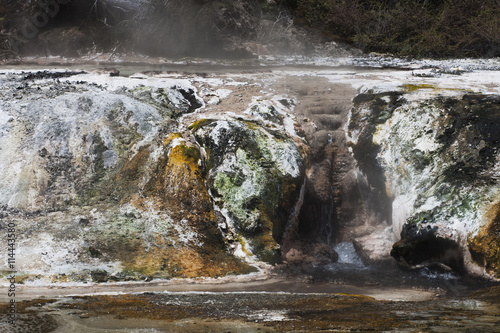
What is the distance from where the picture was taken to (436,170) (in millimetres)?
7039

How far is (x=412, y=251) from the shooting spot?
6.33 m

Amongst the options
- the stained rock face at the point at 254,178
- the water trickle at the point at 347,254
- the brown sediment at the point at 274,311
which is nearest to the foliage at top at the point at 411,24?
the stained rock face at the point at 254,178

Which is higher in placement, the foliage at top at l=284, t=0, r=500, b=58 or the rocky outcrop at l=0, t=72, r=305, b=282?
the foliage at top at l=284, t=0, r=500, b=58

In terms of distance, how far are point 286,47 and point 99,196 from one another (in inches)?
319

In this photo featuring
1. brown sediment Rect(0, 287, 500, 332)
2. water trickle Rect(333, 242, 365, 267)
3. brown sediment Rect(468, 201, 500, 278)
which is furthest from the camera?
water trickle Rect(333, 242, 365, 267)

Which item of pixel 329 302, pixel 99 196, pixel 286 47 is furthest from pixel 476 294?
pixel 286 47

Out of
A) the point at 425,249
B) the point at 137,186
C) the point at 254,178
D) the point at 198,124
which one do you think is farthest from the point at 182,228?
the point at 425,249

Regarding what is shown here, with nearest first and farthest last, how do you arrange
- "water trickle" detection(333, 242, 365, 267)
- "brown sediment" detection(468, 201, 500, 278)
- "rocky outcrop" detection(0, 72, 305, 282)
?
"brown sediment" detection(468, 201, 500, 278)
"rocky outcrop" detection(0, 72, 305, 282)
"water trickle" detection(333, 242, 365, 267)

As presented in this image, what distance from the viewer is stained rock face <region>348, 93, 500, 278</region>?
19.9 feet

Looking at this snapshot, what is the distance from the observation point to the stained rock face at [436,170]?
19.9ft

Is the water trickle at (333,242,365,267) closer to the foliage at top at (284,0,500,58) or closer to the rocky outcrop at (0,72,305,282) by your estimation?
the rocky outcrop at (0,72,305,282)

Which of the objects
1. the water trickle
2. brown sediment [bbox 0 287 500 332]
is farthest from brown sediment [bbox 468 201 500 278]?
the water trickle

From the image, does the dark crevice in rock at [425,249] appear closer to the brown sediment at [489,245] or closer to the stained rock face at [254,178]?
the brown sediment at [489,245]

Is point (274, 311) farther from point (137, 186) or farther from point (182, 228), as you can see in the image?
point (137, 186)
